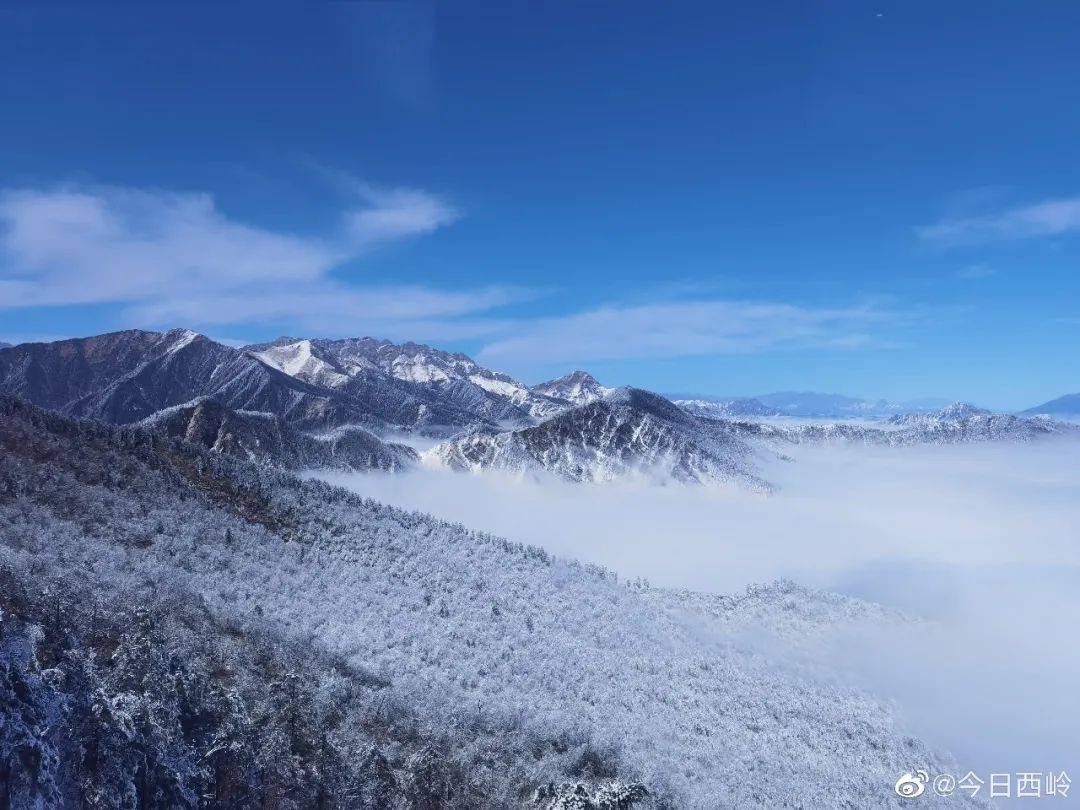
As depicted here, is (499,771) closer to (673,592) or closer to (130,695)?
(130,695)

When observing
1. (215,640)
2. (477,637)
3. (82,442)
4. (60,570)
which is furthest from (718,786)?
(82,442)

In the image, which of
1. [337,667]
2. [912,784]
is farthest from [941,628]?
[337,667]

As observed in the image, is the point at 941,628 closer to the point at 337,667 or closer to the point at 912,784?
the point at 912,784

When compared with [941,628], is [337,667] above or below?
above

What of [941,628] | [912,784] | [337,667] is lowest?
[941,628]

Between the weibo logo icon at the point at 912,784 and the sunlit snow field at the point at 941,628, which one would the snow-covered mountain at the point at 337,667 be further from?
the sunlit snow field at the point at 941,628

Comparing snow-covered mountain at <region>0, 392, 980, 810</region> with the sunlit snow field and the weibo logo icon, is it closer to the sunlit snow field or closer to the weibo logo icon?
the weibo logo icon

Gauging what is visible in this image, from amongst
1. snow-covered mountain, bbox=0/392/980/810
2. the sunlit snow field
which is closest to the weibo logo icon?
snow-covered mountain, bbox=0/392/980/810

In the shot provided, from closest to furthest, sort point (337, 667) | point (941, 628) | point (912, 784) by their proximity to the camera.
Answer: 1. point (337, 667)
2. point (912, 784)
3. point (941, 628)
